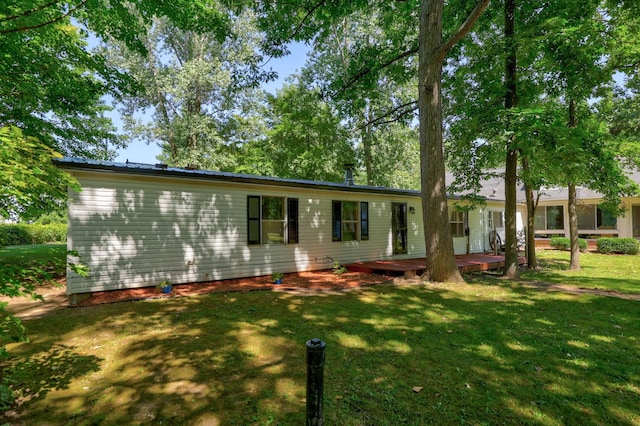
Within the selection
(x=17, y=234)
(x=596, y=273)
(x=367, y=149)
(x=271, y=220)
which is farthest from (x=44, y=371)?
(x=17, y=234)

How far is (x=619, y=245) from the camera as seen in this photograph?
1658cm

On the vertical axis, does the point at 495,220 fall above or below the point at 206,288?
above

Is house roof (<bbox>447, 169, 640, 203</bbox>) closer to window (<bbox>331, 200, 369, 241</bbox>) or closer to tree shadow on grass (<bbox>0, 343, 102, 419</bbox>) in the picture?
window (<bbox>331, 200, 369, 241</bbox>)

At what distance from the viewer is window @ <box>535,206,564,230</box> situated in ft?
70.8

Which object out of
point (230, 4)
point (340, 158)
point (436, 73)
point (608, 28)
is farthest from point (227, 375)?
point (340, 158)

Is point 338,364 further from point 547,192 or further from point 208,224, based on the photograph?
point 547,192

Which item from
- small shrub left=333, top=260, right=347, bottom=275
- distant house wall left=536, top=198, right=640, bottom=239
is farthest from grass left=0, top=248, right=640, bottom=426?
distant house wall left=536, top=198, right=640, bottom=239

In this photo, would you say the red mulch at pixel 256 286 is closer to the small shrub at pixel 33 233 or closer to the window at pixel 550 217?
the small shrub at pixel 33 233

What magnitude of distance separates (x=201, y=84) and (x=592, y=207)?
26.3 meters

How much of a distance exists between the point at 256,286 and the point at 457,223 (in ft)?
37.4

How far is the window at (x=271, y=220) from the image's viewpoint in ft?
30.4

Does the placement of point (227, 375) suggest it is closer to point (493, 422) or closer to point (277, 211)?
point (493, 422)

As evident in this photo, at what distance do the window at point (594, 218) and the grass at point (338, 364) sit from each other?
17791 millimetres

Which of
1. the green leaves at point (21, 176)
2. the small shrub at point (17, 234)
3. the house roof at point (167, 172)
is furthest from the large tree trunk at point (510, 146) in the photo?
the small shrub at point (17, 234)
